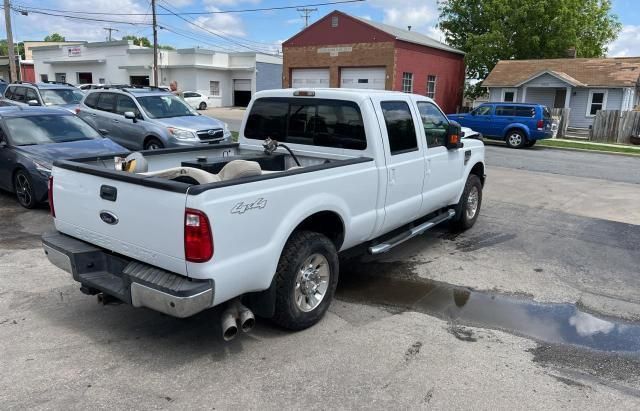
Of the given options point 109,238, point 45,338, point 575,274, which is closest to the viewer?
point 109,238

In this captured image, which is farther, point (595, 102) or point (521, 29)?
point (521, 29)

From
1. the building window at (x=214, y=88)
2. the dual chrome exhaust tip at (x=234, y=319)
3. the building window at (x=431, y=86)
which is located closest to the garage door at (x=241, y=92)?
the building window at (x=214, y=88)

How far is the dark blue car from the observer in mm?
7844

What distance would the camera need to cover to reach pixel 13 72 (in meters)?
29.2

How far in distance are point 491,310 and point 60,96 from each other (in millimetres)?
15256

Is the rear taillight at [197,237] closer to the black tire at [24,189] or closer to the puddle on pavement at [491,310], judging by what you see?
the puddle on pavement at [491,310]

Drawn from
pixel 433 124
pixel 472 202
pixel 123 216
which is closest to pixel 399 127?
pixel 433 124

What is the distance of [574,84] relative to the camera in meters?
29.2

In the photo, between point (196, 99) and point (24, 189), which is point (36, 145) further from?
point (196, 99)

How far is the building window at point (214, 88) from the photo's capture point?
143 feet

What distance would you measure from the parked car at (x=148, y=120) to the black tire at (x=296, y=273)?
794cm

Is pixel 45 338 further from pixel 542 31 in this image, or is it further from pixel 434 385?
pixel 542 31

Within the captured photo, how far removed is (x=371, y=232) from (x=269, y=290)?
1.44 meters

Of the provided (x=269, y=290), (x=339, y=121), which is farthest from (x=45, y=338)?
(x=339, y=121)
